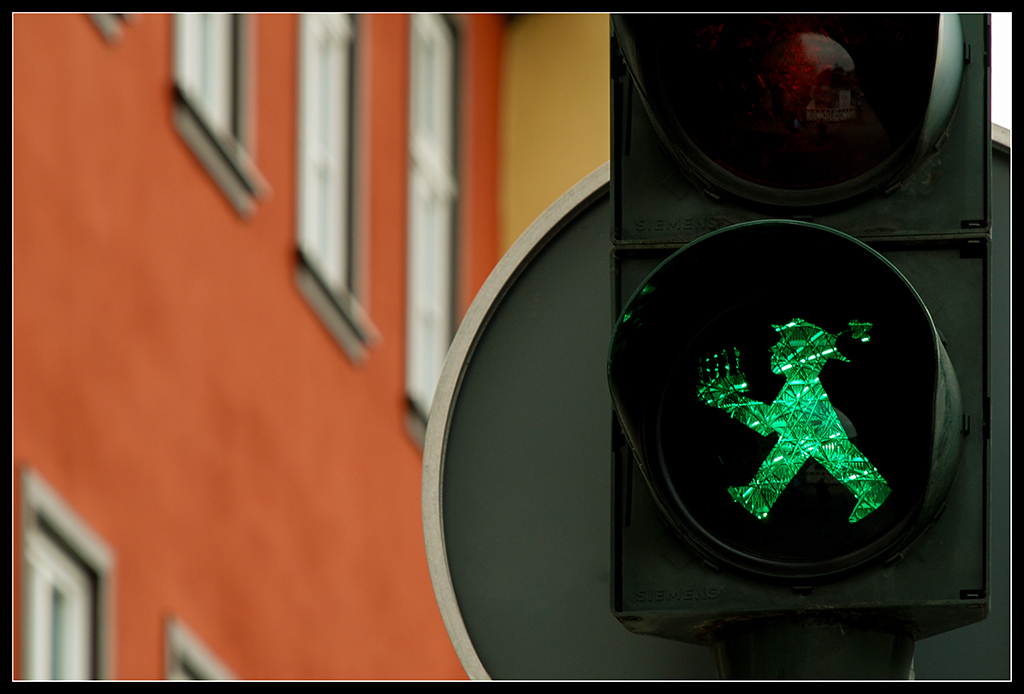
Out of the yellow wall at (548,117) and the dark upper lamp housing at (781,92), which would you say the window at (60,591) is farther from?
the yellow wall at (548,117)

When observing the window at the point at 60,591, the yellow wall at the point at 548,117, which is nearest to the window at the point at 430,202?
the yellow wall at the point at 548,117

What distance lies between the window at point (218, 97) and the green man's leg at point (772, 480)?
9.58 m

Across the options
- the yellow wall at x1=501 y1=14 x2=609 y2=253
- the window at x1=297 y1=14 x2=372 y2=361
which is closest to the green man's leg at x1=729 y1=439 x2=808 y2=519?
the window at x1=297 y1=14 x2=372 y2=361

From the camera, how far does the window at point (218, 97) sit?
1202 centimetres

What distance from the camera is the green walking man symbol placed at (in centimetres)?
257

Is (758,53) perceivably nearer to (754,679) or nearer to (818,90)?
(818,90)

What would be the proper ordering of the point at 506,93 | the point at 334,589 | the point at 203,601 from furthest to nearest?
the point at 506,93, the point at 334,589, the point at 203,601

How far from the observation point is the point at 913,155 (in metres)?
2.63

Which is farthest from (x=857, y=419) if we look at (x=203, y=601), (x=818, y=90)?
(x=203, y=601)

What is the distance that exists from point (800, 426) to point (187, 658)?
9.38 metres

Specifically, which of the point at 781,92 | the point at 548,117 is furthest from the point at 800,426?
the point at 548,117

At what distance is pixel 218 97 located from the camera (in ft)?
42.0

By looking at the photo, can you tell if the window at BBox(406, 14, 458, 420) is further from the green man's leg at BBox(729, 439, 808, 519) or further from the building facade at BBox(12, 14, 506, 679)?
the green man's leg at BBox(729, 439, 808, 519)

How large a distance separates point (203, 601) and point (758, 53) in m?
9.52
